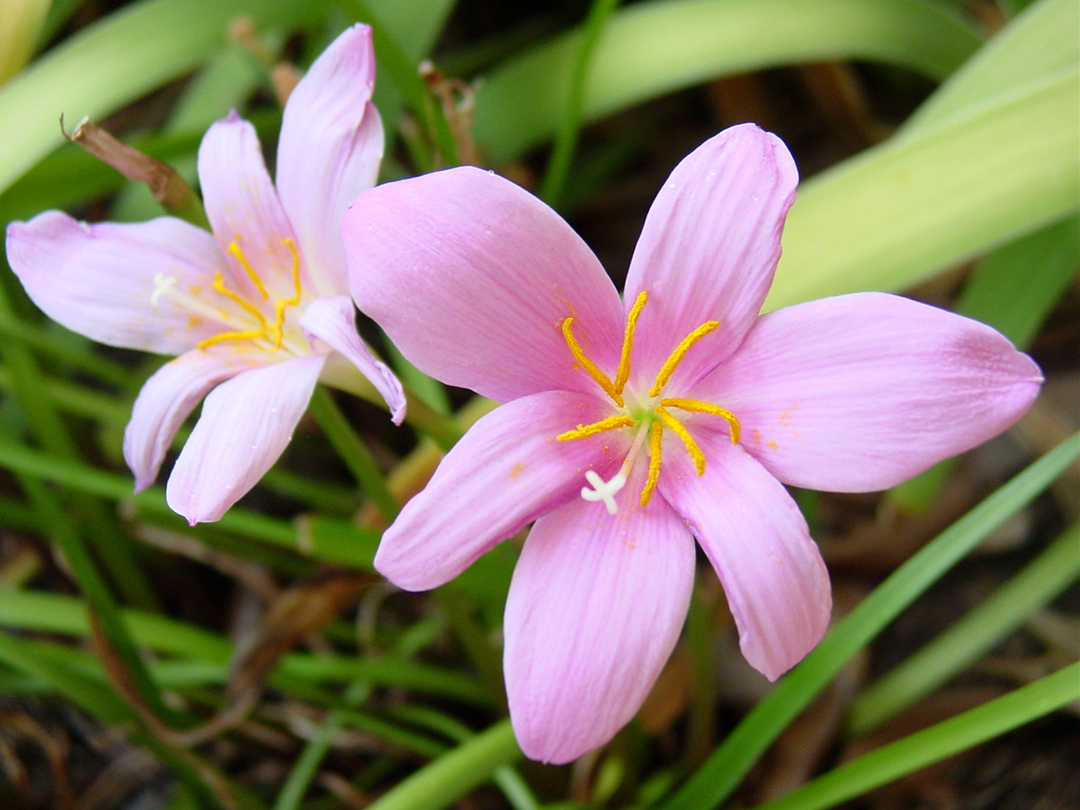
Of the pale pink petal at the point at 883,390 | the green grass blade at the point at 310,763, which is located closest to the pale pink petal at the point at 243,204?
the pale pink petal at the point at 883,390

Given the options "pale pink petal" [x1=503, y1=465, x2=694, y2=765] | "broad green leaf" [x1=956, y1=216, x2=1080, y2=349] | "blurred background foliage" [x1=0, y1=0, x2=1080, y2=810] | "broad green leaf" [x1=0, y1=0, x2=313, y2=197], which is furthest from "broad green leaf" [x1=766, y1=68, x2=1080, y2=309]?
"broad green leaf" [x1=0, y1=0, x2=313, y2=197]

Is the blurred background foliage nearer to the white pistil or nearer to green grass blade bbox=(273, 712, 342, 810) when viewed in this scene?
green grass blade bbox=(273, 712, 342, 810)

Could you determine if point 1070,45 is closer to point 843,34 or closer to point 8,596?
point 843,34

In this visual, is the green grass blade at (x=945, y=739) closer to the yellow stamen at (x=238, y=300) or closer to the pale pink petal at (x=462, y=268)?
the pale pink petal at (x=462, y=268)

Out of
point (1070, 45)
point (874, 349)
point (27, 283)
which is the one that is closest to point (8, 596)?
point (27, 283)

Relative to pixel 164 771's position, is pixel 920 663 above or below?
below

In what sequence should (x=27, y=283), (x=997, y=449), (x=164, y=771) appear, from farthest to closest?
(x=997, y=449), (x=164, y=771), (x=27, y=283)
